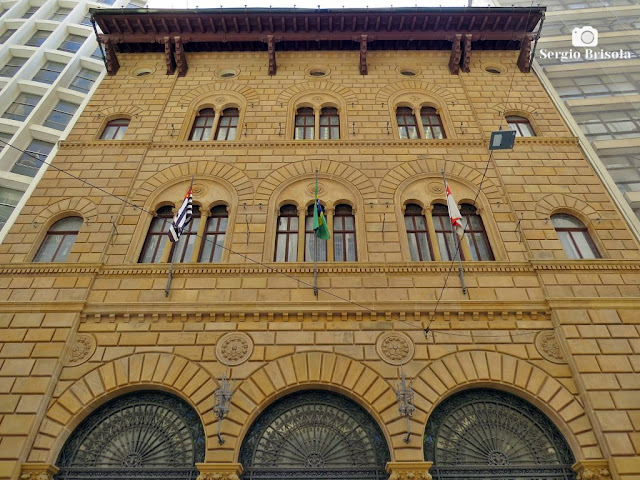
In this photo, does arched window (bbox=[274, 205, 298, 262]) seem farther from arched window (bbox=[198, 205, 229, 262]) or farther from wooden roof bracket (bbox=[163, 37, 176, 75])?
wooden roof bracket (bbox=[163, 37, 176, 75])

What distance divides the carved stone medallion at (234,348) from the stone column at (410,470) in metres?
3.80

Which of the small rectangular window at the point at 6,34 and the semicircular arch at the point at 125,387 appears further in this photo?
the small rectangular window at the point at 6,34

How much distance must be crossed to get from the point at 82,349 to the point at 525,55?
1843 centimetres

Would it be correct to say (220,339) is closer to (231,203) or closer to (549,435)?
(231,203)

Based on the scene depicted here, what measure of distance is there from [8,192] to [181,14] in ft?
30.7

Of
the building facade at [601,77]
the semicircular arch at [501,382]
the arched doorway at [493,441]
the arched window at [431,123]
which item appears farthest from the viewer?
the building facade at [601,77]

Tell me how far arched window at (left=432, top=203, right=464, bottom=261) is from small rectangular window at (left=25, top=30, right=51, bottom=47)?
20550 millimetres

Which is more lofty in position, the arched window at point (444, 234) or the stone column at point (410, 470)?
the arched window at point (444, 234)

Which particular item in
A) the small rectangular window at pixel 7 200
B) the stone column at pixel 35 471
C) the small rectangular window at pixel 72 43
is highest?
the small rectangular window at pixel 72 43

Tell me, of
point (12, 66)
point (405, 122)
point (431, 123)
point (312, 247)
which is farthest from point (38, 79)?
point (431, 123)

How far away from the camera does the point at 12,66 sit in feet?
63.9

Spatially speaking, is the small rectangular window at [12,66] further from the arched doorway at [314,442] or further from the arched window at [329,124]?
the arched doorway at [314,442]

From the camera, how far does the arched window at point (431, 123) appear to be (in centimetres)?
1532

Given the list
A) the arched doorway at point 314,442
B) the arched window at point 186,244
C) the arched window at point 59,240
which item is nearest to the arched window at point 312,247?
the arched window at point 186,244
